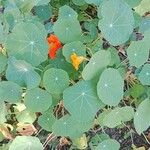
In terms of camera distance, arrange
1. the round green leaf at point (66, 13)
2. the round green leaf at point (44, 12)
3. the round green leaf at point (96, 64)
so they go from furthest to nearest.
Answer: the round green leaf at point (44, 12) → the round green leaf at point (66, 13) → the round green leaf at point (96, 64)

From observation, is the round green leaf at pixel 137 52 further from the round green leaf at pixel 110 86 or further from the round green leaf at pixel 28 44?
the round green leaf at pixel 28 44

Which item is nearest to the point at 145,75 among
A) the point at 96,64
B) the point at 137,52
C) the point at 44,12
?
the point at 137,52

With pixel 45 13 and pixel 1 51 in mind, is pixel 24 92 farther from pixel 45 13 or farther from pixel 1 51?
pixel 45 13

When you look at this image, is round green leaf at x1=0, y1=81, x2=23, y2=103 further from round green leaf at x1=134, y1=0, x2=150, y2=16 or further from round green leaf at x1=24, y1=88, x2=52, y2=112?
round green leaf at x1=134, y1=0, x2=150, y2=16

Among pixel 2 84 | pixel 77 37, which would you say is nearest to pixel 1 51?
pixel 2 84

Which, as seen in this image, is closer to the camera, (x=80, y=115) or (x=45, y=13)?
(x=80, y=115)

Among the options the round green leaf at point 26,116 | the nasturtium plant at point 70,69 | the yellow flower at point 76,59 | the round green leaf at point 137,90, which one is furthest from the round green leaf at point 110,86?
the round green leaf at point 26,116
